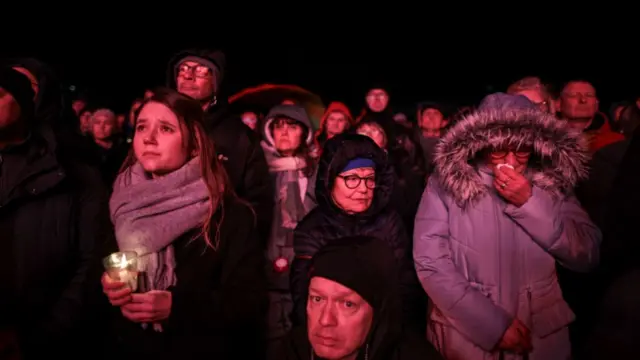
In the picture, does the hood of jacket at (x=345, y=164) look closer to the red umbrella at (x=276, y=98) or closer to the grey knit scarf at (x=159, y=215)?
the grey knit scarf at (x=159, y=215)

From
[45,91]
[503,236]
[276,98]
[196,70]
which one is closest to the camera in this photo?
[503,236]

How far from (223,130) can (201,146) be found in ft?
4.85

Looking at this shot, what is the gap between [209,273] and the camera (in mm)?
2340

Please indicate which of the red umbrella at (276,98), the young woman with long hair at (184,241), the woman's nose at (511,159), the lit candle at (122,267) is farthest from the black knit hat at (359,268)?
the red umbrella at (276,98)

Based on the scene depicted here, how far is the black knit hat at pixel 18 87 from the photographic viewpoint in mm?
2582

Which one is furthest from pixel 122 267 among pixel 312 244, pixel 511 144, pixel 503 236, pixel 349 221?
pixel 511 144

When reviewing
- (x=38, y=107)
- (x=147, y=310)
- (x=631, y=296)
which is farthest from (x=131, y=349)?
(x=631, y=296)

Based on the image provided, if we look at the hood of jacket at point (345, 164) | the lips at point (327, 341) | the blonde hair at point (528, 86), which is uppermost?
the blonde hair at point (528, 86)

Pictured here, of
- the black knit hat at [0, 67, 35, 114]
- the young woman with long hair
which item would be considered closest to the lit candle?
the young woman with long hair

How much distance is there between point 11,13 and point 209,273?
1499 cm

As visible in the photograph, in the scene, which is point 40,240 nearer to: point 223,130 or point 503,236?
point 223,130

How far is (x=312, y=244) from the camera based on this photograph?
2.99 meters

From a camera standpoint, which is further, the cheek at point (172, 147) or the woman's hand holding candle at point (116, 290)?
the cheek at point (172, 147)

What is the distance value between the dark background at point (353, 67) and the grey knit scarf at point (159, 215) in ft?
46.9
